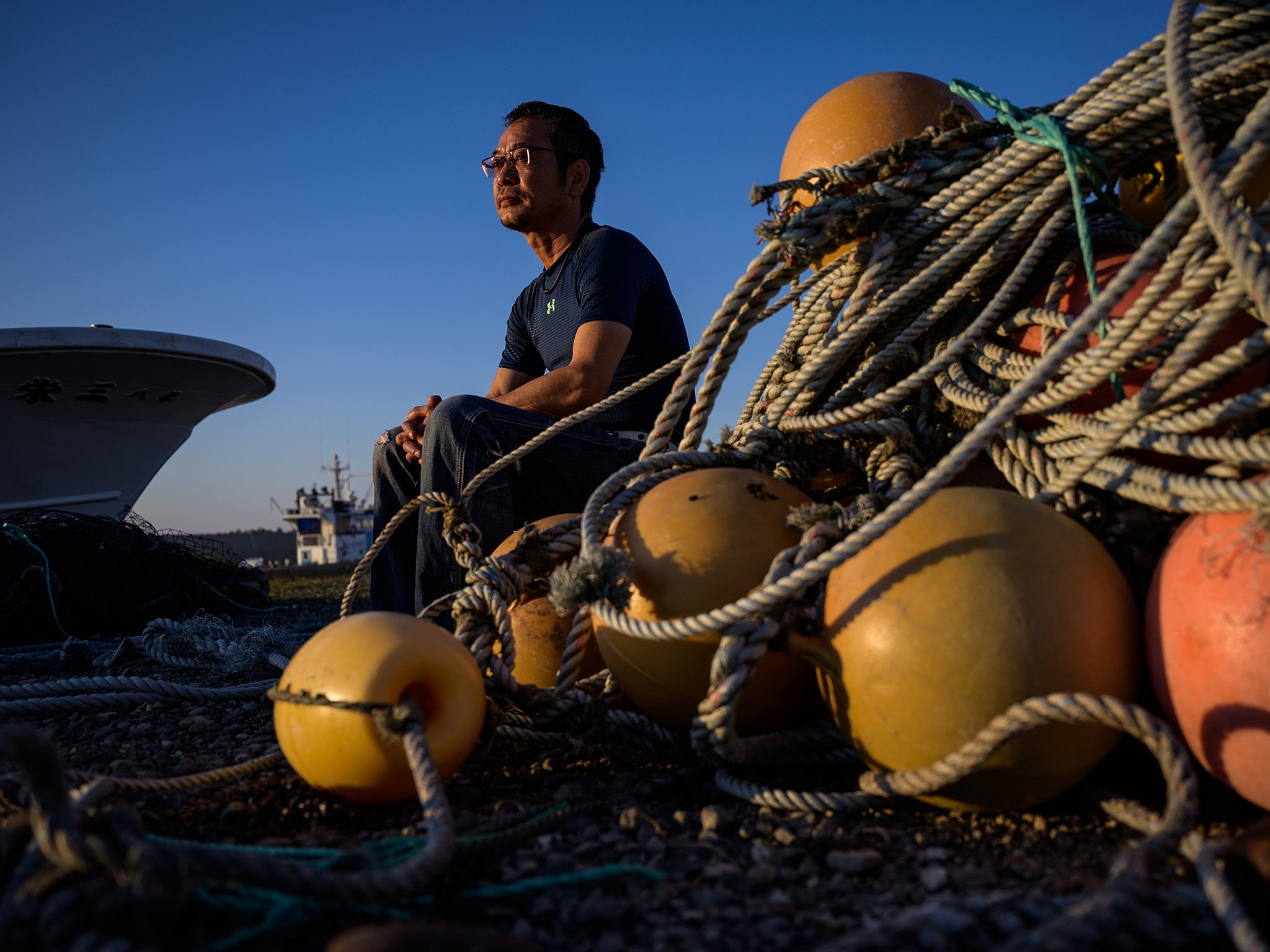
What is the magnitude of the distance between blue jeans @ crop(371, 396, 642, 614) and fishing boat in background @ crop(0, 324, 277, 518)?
6909 mm

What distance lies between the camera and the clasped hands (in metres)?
3.61

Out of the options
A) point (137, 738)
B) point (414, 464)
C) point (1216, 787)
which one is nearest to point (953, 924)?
point (1216, 787)

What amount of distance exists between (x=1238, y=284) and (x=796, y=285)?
3.90ft

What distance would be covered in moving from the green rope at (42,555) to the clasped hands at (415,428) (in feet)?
9.58

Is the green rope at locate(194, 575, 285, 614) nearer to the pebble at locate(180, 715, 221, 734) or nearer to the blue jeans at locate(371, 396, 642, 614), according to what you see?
the blue jeans at locate(371, 396, 642, 614)

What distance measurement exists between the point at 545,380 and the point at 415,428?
0.61 meters

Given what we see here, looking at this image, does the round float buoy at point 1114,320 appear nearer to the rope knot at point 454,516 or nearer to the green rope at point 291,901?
the green rope at point 291,901

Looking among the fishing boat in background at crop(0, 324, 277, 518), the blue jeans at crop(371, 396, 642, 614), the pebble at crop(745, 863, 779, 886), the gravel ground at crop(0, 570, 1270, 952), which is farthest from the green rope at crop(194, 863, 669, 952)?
the fishing boat in background at crop(0, 324, 277, 518)

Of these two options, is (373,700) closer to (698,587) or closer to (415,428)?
(698,587)

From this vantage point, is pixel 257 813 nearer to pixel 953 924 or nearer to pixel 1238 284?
pixel 953 924

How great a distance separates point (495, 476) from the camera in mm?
3250

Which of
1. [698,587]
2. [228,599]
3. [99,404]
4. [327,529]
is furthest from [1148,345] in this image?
[327,529]

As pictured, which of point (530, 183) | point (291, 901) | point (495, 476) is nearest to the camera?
point (291, 901)

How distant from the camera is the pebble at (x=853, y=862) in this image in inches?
51.1
